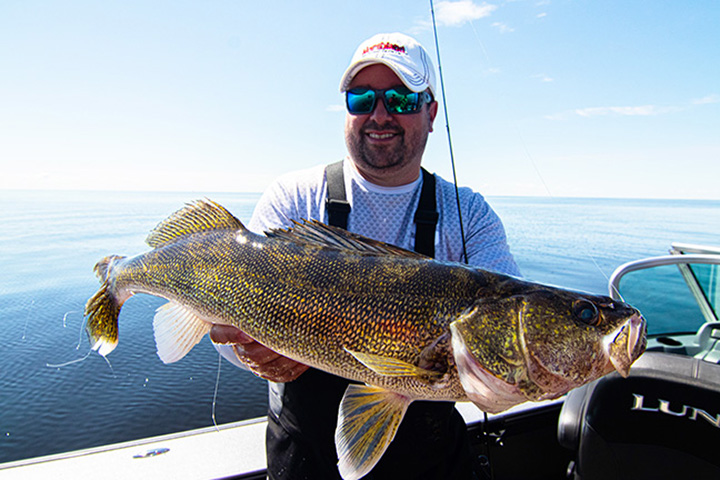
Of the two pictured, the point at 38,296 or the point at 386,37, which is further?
the point at 38,296

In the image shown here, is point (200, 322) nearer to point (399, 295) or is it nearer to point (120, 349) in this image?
point (399, 295)

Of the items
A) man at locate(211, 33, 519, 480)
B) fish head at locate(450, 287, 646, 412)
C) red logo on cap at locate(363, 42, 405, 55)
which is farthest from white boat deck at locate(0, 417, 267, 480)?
red logo on cap at locate(363, 42, 405, 55)

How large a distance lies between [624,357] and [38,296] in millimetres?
16173

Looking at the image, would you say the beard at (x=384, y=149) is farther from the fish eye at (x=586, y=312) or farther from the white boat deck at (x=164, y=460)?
the white boat deck at (x=164, y=460)

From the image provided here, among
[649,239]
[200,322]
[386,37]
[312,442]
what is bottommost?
[649,239]

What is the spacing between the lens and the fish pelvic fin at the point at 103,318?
2.72 meters

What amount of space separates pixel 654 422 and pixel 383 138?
2.30 metres

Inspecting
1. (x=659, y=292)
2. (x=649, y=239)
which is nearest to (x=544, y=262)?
(x=649, y=239)

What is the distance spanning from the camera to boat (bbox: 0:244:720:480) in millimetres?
2293

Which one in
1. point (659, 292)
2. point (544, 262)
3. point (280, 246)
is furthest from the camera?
point (544, 262)

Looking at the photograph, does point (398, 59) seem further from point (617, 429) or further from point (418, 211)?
point (617, 429)

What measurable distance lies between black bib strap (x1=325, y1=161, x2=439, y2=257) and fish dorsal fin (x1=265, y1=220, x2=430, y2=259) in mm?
482

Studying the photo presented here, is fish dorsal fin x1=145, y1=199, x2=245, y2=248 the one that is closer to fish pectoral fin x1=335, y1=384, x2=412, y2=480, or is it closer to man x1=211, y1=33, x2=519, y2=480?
man x1=211, y1=33, x2=519, y2=480

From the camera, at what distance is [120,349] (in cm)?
957
